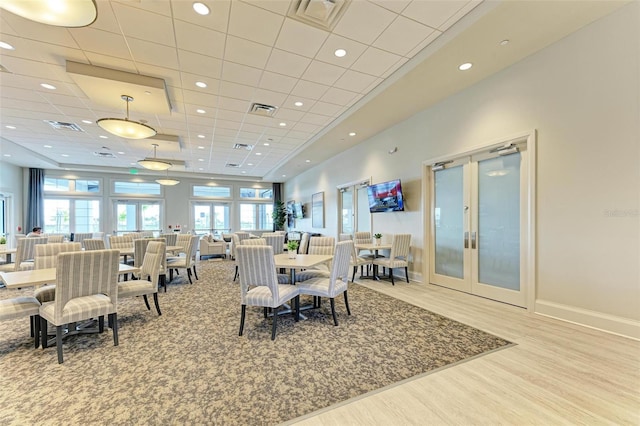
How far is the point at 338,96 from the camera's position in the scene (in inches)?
190

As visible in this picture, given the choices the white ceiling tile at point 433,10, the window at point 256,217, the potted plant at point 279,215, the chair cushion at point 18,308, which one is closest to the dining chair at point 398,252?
the white ceiling tile at point 433,10

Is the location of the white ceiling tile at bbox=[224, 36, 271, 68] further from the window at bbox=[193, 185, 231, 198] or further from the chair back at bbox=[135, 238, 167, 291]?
the window at bbox=[193, 185, 231, 198]

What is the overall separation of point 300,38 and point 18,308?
419 cm

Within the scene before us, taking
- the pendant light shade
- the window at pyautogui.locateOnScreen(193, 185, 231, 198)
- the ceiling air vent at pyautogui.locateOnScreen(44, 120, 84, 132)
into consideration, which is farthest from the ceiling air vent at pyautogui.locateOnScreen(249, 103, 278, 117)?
the window at pyautogui.locateOnScreen(193, 185, 231, 198)

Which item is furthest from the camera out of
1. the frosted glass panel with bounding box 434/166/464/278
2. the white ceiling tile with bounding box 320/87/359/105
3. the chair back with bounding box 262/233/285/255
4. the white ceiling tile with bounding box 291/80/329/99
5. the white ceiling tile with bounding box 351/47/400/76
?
the chair back with bounding box 262/233/285/255

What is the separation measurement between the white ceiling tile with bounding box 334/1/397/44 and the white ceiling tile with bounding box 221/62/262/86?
1.47 m

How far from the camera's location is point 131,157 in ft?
30.7

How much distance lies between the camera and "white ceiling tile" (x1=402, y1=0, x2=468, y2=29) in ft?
9.05

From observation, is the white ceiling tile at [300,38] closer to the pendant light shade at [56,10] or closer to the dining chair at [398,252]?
the pendant light shade at [56,10]

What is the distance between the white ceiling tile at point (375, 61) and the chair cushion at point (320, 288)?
3.09 meters

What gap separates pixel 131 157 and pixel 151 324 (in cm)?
817

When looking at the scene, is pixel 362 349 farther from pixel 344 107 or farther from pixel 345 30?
pixel 344 107

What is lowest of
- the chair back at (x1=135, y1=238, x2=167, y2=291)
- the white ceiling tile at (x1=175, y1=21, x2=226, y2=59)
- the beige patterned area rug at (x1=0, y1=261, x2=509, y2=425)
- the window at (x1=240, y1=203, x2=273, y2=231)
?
the beige patterned area rug at (x1=0, y1=261, x2=509, y2=425)

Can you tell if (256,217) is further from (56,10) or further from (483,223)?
(56,10)
